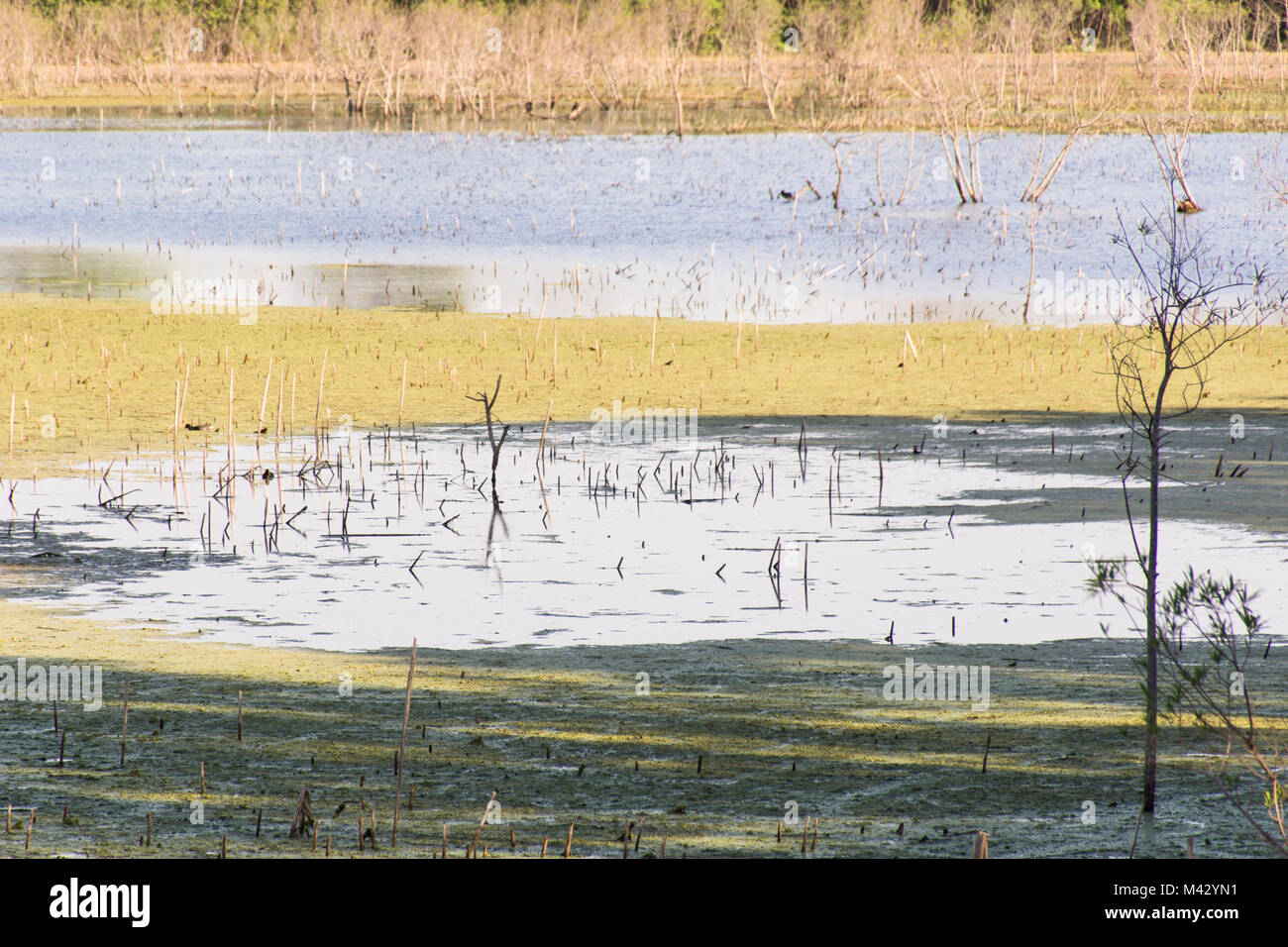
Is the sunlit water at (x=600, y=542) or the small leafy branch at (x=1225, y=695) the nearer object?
the small leafy branch at (x=1225, y=695)

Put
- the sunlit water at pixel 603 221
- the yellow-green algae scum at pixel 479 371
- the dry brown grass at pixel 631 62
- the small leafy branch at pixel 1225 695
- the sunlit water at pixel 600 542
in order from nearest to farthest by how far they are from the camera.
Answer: the small leafy branch at pixel 1225 695 < the sunlit water at pixel 600 542 < the yellow-green algae scum at pixel 479 371 < the sunlit water at pixel 603 221 < the dry brown grass at pixel 631 62

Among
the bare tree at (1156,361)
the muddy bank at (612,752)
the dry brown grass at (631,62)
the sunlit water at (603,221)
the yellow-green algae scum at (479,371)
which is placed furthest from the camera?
the dry brown grass at (631,62)

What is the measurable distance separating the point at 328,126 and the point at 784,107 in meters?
13.7

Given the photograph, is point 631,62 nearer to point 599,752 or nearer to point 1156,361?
point 1156,361

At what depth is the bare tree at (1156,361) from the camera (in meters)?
5.55

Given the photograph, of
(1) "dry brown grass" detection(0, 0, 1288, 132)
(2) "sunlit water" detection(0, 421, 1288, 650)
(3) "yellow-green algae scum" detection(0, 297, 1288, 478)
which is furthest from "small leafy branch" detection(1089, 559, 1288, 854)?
(1) "dry brown grass" detection(0, 0, 1288, 132)

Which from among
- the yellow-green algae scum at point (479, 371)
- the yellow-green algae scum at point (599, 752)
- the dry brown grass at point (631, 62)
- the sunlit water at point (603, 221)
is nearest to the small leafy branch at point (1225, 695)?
the yellow-green algae scum at point (599, 752)

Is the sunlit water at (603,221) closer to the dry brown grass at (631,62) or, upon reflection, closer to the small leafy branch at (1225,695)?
the dry brown grass at (631,62)

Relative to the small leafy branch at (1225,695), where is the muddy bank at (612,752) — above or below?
below

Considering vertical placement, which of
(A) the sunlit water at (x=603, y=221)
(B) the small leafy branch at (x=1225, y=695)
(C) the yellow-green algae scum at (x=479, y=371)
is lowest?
(B) the small leafy branch at (x=1225, y=695)

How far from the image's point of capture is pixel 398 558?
979 cm

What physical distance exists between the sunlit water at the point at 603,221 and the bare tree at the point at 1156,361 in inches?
59.2

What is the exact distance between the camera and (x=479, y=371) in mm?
16344
